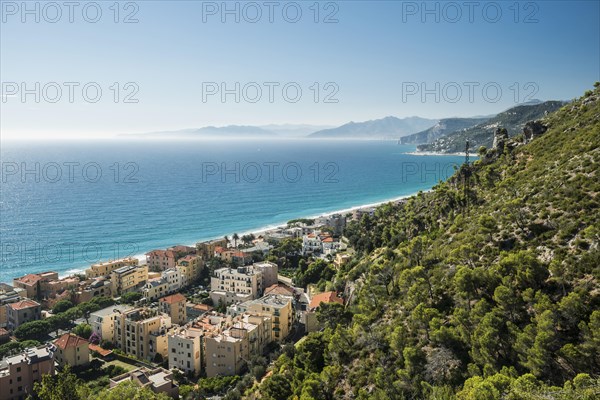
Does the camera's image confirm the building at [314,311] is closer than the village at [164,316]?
No

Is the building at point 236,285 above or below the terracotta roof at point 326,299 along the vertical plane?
below

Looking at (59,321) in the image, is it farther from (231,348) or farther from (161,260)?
(231,348)

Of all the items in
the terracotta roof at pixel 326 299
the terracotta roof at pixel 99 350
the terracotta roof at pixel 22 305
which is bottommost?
the terracotta roof at pixel 99 350

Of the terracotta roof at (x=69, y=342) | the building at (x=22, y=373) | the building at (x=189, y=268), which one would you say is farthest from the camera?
the building at (x=189, y=268)

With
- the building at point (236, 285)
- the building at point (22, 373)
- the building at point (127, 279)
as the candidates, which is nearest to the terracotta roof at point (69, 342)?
the building at point (22, 373)

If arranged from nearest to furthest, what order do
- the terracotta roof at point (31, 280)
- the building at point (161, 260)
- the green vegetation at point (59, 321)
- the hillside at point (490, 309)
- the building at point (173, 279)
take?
the hillside at point (490, 309)
the green vegetation at point (59, 321)
the terracotta roof at point (31, 280)
the building at point (173, 279)
the building at point (161, 260)

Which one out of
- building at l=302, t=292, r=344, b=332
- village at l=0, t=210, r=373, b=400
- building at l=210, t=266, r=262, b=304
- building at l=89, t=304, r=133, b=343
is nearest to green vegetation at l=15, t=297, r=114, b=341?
village at l=0, t=210, r=373, b=400

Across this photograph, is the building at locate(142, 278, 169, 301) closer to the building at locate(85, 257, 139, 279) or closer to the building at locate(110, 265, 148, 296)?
the building at locate(110, 265, 148, 296)

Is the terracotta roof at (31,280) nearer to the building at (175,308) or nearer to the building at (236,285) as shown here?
the building at (175,308)
